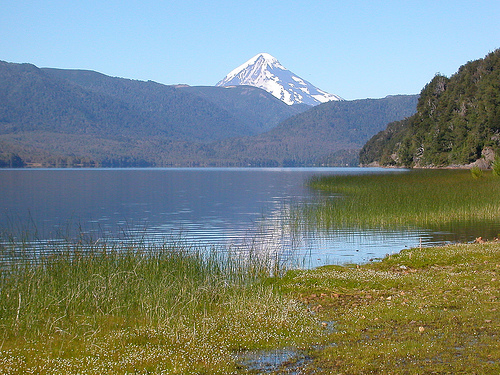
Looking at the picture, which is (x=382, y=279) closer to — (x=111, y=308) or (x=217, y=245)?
(x=111, y=308)

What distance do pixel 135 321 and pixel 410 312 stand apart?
6.42 m

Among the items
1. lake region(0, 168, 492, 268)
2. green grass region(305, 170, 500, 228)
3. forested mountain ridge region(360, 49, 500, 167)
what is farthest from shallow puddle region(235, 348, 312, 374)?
forested mountain ridge region(360, 49, 500, 167)

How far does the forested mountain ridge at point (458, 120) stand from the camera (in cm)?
10800

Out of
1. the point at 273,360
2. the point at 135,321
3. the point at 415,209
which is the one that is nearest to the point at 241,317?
the point at 135,321

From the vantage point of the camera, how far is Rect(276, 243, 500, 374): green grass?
10656 millimetres

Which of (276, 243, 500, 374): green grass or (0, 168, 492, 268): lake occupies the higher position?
(0, 168, 492, 268): lake

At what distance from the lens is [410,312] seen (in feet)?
45.6

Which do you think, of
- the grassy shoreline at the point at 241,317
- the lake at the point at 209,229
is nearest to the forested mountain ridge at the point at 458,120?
the lake at the point at 209,229

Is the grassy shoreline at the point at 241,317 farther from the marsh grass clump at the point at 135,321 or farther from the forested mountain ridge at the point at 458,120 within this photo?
the forested mountain ridge at the point at 458,120

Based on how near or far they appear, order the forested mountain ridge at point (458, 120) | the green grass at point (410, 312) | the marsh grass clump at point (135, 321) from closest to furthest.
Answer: the green grass at point (410, 312)
the marsh grass clump at point (135, 321)
the forested mountain ridge at point (458, 120)

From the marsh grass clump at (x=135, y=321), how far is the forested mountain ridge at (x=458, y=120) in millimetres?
84715

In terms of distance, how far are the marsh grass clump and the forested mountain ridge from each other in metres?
84.7

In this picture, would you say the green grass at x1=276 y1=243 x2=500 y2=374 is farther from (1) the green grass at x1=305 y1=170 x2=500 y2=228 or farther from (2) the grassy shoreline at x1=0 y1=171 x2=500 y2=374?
(1) the green grass at x1=305 y1=170 x2=500 y2=228

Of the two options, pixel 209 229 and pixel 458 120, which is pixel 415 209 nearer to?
pixel 209 229
